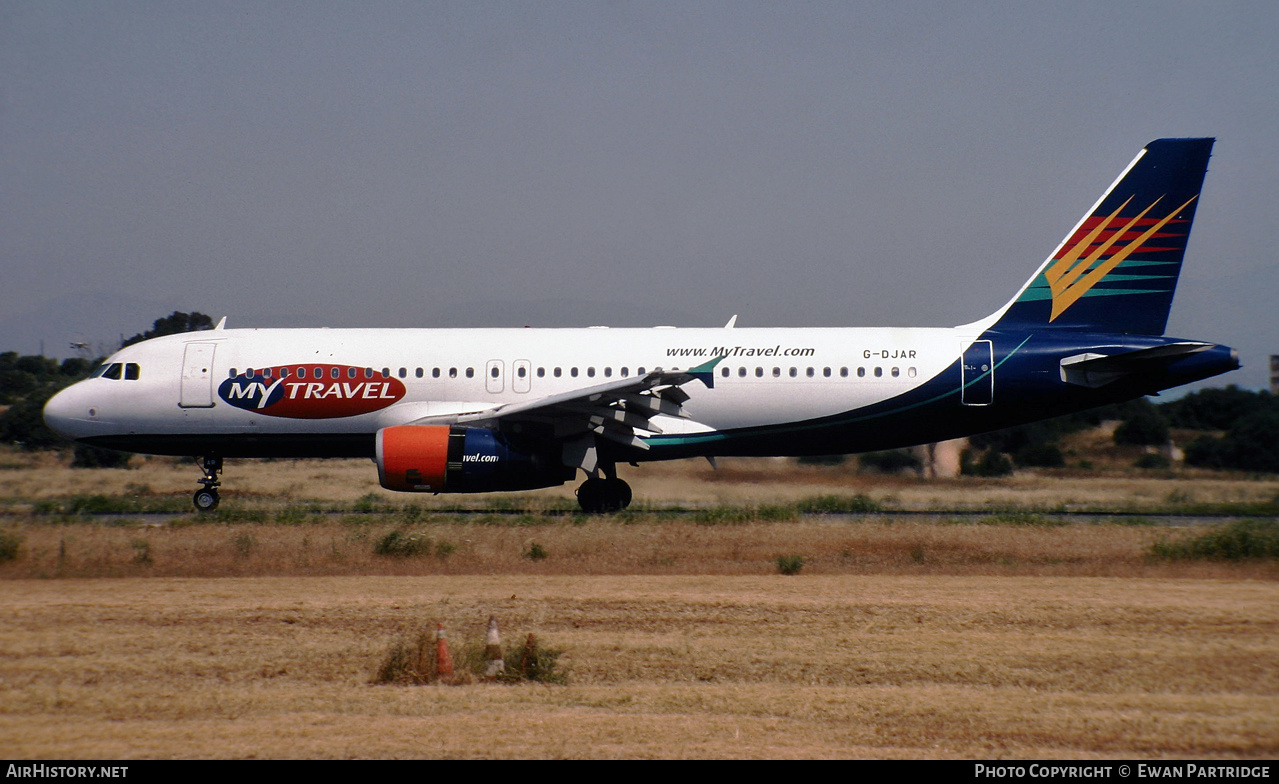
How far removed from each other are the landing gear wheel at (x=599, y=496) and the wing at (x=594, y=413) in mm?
960

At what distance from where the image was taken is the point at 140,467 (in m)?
33.3

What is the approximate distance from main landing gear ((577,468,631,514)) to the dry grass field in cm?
175

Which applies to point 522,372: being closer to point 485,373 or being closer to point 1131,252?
point 485,373

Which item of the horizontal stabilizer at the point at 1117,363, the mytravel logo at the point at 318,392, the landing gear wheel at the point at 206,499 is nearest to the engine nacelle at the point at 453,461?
the mytravel logo at the point at 318,392

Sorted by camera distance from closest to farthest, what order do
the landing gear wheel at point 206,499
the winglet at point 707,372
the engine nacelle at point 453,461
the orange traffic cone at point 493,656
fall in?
the orange traffic cone at point 493,656, the engine nacelle at point 453,461, the winglet at point 707,372, the landing gear wheel at point 206,499

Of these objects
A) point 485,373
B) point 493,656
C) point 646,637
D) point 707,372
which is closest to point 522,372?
point 485,373

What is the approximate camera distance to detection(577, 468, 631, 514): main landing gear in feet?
61.6

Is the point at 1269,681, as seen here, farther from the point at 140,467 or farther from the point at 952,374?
the point at 140,467

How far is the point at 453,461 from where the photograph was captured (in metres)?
16.9

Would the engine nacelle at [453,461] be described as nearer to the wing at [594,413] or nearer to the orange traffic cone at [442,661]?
the wing at [594,413]

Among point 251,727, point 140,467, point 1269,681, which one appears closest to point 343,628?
point 251,727

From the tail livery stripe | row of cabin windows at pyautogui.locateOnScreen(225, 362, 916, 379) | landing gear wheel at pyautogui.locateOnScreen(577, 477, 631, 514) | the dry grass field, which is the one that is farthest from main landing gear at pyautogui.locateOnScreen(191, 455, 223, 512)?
the tail livery stripe

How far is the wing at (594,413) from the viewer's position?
55.1 ft
